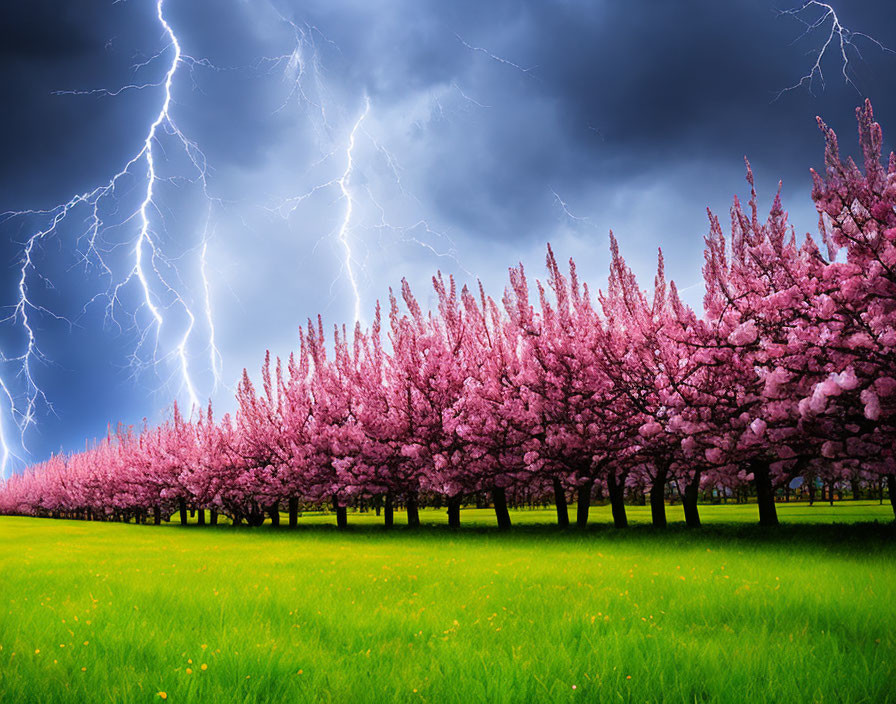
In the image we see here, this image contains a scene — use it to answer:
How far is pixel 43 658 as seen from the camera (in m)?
5.31

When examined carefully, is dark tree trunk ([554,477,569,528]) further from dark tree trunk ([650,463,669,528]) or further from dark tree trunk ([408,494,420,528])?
dark tree trunk ([408,494,420,528])

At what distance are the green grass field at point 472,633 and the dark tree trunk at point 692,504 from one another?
403 inches

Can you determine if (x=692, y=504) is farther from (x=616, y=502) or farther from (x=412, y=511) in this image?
(x=412, y=511)

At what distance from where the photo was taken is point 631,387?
1917 cm

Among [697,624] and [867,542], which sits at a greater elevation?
[697,624]

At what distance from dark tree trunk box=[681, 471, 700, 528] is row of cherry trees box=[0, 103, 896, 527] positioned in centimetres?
13

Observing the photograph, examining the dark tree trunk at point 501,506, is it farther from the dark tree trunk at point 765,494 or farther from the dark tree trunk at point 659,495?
the dark tree trunk at point 765,494

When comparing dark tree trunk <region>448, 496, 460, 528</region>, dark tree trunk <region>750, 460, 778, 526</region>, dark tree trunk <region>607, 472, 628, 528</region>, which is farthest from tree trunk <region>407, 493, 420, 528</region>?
dark tree trunk <region>750, 460, 778, 526</region>

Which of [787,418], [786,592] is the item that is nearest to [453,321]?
[787,418]

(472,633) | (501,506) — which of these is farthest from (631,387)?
(472,633)

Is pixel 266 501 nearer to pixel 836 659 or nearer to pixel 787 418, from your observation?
pixel 787 418

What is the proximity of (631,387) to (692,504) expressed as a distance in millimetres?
7383

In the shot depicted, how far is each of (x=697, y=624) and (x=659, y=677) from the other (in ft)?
7.06

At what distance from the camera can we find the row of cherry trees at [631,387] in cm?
1139
